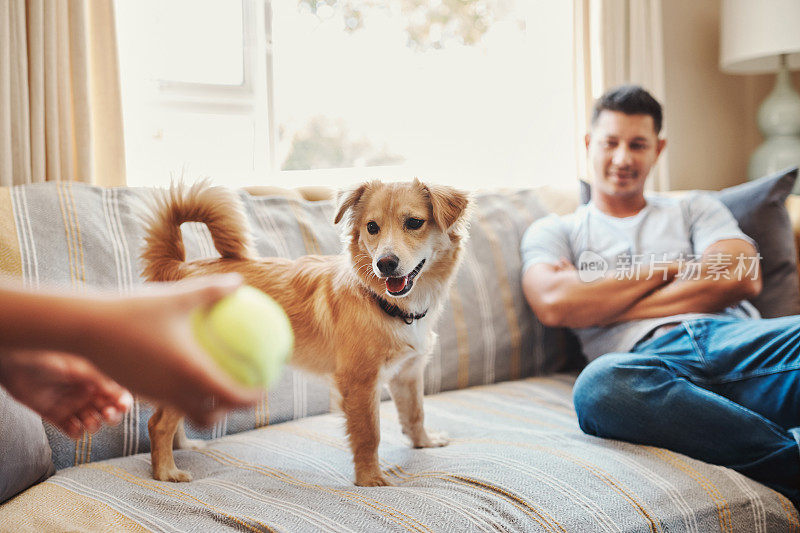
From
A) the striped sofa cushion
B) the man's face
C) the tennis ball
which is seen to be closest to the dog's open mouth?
the striped sofa cushion

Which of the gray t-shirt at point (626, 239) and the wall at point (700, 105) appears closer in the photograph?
the gray t-shirt at point (626, 239)

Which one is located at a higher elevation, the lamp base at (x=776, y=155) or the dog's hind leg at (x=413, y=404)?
the lamp base at (x=776, y=155)

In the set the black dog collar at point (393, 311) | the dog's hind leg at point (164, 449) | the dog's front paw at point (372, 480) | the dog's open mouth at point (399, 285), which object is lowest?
the dog's front paw at point (372, 480)

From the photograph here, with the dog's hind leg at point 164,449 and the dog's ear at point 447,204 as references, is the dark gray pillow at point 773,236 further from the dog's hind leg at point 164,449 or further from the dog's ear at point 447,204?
the dog's hind leg at point 164,449

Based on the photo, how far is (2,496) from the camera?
1098mm

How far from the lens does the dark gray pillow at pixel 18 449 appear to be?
1.10m

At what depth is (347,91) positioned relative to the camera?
2.83 meters

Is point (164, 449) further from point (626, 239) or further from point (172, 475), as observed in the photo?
point (626, 239)

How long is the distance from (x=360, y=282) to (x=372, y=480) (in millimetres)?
437

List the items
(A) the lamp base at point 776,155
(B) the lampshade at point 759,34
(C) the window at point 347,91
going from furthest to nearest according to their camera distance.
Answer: (A) the lamp base at point 776,155 < (B) the lampshade at point 759,34 < (C) the window at point 347,91

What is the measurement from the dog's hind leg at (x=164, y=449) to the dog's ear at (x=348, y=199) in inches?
22.8

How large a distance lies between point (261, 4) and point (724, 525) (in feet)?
7.91

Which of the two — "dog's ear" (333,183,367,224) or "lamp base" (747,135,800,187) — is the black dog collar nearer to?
"dog's ear" (333,183,367,224)

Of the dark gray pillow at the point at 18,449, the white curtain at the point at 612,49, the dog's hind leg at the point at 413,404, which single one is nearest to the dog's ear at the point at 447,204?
the dog's hind leg at the point at 413,404
